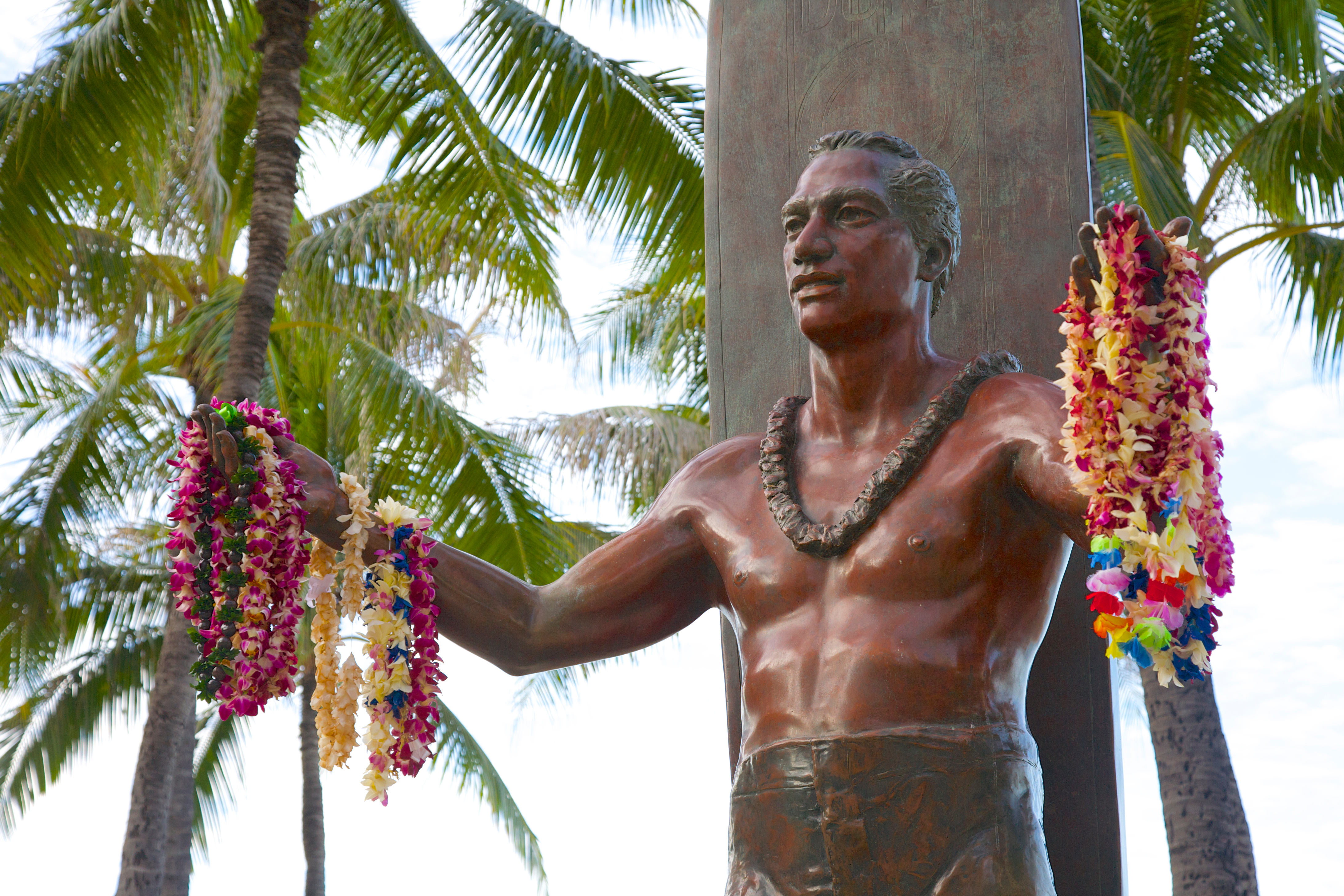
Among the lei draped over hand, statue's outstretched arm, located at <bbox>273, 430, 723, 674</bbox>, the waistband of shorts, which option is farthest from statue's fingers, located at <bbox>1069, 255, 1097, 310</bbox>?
the lei draped over hand

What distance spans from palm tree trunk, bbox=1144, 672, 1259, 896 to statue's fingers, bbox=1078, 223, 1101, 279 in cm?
842

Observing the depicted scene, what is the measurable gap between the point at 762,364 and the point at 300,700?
1559cm

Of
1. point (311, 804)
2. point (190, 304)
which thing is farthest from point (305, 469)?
point (311, 804)

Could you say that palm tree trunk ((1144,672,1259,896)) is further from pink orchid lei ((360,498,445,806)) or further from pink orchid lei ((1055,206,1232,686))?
pink orchid lei ((1055,206,1232,686))

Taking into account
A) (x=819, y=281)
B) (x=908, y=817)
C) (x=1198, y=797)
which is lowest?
(x=908, y=817)

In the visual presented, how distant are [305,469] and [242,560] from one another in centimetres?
23

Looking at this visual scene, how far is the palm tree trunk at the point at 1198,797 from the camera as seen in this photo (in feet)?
35.7

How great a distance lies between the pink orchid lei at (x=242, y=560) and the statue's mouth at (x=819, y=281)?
43.0 inches

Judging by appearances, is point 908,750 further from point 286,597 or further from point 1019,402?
point 286,597

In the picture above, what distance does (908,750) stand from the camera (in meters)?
2.98

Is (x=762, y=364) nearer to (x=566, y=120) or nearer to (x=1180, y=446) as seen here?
(x=1180, y=446)

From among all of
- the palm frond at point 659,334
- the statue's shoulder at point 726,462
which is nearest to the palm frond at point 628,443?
the palm frond at point 659,334

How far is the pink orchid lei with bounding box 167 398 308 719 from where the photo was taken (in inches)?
130

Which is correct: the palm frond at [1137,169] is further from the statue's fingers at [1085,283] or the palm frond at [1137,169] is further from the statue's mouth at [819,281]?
the statue's fingers at [1085,283]
